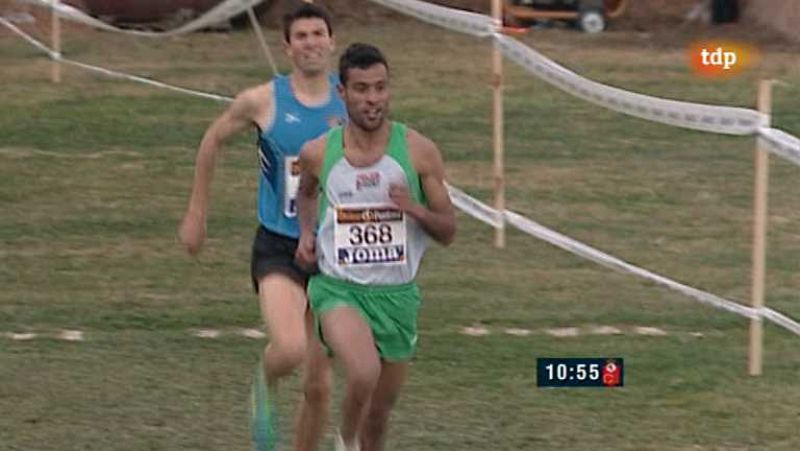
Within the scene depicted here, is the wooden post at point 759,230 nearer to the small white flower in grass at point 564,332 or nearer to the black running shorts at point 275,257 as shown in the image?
the small white flower in grass at point 564,332

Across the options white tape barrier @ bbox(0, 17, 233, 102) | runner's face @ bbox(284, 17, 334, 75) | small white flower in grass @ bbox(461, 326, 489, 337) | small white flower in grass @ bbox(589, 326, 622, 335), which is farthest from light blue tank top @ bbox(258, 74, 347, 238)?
white tape barrier @ bbox(0, 17, 233, 102)

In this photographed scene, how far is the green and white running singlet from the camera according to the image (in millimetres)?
6832

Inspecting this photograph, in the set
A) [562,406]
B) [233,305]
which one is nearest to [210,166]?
[562,406]

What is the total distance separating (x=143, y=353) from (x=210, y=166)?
234 centimetres

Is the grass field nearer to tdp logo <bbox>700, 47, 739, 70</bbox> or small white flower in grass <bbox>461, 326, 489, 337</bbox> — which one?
small white flower in grass <bbox>461, 326, 489, 337</bbox>

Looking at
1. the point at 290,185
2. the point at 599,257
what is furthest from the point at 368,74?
the point at 599,257

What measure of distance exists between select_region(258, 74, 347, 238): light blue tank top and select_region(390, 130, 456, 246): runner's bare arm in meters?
0.70

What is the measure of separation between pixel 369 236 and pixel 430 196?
9.9 inches

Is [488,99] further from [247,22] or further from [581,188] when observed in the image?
[247,22]

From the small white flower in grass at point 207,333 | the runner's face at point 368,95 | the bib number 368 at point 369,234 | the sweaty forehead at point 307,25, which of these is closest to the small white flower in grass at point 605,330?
the small white flower in grass at point 207,333

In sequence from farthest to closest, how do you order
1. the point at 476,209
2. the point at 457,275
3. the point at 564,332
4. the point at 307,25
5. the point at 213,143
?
the point at 476,209 → the point at 457,275 → the point at 564,332 → the point at 213,143 → the point at 307,25

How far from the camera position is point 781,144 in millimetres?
8531

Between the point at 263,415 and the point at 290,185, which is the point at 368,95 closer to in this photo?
the point at 290,185
